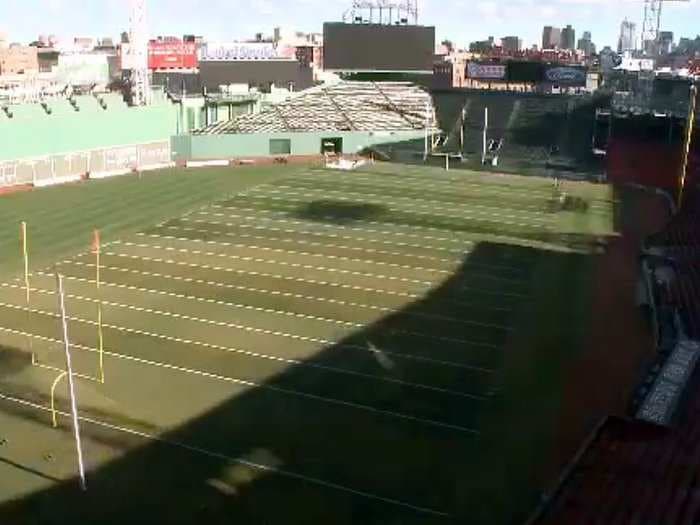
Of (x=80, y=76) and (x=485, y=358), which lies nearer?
(x=485, y=358)

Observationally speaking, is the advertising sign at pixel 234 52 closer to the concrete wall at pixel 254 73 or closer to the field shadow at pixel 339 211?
the concrete wall at pixel 254 73

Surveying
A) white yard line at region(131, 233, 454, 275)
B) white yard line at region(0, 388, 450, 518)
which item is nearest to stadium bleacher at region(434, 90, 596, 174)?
white yard line at region(131, 233, 454, 275)

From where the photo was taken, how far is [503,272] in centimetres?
2628

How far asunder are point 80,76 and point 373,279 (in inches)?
1778

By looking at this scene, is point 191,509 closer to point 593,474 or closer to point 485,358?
point 593,474

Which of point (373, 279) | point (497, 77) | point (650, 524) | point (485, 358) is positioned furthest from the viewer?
point (497, 77)

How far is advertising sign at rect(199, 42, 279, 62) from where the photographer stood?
62.3m

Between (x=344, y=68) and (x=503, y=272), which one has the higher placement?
(x=344, y=68)

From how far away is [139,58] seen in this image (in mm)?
50281

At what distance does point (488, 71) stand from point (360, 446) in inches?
2442

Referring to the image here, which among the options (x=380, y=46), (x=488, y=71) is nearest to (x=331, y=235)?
(x=380, y=46)

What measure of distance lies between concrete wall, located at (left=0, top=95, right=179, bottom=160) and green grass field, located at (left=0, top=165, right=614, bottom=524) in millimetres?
7589

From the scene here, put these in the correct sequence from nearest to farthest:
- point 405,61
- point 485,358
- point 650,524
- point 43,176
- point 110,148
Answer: point 650,524 < point 485,358 < point 43,176 < point 110,148 < point 405,61

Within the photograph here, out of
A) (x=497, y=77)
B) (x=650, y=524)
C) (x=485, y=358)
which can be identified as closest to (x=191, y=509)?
(x=650, y=524)
